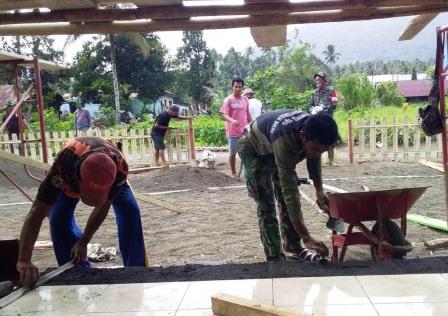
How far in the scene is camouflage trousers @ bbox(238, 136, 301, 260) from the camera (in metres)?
3.83

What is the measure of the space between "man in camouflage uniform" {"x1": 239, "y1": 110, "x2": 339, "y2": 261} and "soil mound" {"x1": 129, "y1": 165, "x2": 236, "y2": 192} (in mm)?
5219

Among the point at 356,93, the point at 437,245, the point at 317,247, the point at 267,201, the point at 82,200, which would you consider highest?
the point at 356,93

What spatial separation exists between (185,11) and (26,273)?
6.37ft

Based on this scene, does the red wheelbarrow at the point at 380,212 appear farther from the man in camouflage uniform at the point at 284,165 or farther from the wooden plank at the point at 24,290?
the wooden plank at the point at 24,290

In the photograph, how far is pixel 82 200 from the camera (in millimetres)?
2756

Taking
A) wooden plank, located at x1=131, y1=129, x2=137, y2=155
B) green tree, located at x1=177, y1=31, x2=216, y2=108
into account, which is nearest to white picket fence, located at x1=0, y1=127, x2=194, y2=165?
wooden plank, located at x1=131, y1=129, x2=137, y2=155

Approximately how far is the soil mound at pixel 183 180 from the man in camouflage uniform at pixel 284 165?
205 inches

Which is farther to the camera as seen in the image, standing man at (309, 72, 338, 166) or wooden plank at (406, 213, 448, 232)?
standing man at (309, 72, 338, 166)

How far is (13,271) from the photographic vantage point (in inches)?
123

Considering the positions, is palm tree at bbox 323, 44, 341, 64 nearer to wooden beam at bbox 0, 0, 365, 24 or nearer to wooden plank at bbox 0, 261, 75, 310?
wooden beam at bbox 0, 0, 365, 24

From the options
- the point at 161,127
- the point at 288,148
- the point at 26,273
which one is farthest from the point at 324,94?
the point at 26,273

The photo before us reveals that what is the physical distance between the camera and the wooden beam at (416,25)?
3.58 metres

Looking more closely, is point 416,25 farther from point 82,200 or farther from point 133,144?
point 133,144

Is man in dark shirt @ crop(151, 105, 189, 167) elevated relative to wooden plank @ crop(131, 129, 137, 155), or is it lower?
elevated
